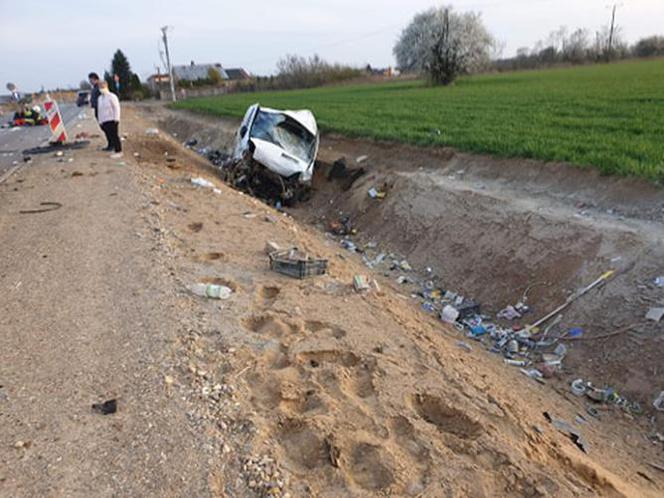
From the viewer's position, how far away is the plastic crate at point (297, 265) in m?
5.75

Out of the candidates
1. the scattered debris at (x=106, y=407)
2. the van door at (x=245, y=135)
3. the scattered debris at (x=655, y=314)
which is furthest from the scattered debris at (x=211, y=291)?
the van door at (x=245, y=135)

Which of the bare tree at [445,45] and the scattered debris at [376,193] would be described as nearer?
the scattered debris at [376,193]

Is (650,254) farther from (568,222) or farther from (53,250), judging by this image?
(53,250)

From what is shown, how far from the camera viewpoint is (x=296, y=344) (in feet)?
14.3

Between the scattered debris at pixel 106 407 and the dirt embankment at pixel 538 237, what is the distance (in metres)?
4.13

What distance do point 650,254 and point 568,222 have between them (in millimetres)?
1255

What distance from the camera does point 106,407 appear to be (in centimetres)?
322

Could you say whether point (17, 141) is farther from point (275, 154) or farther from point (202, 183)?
point (275, 154)

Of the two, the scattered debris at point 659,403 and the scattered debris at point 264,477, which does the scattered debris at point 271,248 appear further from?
the scattered debris at point 659,403

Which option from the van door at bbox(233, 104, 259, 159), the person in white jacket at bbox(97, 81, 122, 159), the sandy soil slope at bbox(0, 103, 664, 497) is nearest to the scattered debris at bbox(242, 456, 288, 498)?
the sandy soil slope at bbox(0, 103, 664, 497)

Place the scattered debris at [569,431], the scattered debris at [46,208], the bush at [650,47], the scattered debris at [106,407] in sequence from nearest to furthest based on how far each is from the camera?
the scattered debris at [106,407] → the scattered debris at [569,431] → the scattered debris at [46,208] → the bush at [650,47]

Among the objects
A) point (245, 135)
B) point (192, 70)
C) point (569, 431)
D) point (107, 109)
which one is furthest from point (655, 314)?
point (192, 70)

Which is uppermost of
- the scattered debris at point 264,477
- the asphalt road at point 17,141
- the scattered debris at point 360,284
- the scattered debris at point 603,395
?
the asphalt road at point 17,141

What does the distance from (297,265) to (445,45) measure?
139 ft
